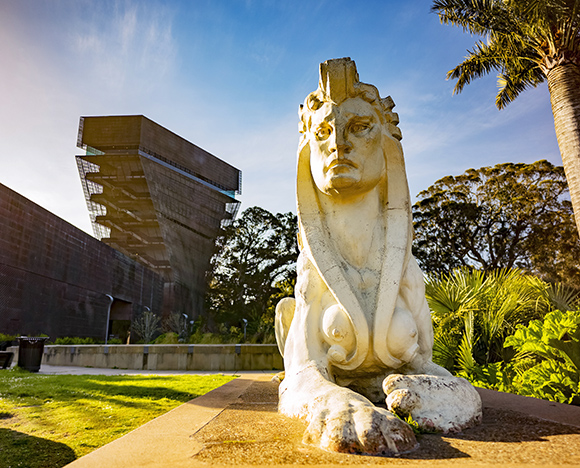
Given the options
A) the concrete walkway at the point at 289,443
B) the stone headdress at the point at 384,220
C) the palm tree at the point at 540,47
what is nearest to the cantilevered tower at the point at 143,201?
the palm tree at the point at 540,47

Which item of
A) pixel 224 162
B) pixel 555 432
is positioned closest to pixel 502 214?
pixel 555 432

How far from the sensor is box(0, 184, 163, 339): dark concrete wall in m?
14.1

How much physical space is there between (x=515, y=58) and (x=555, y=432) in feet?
30.6

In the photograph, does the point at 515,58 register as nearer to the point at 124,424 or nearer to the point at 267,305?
the point at 124,424

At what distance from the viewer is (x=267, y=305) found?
91.7ft

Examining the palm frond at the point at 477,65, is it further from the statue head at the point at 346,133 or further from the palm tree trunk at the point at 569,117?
the statue head at the point at 346,133

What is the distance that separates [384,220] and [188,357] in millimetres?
7863

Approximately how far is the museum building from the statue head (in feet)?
46.5

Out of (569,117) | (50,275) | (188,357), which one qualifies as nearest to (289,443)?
(569,117)

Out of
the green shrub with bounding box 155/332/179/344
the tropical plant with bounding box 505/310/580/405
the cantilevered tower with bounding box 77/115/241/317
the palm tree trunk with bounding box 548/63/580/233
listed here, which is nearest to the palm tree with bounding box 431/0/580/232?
the palm tree trunk with bounding box 548/63/580/233

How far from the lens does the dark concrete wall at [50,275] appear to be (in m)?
14.1

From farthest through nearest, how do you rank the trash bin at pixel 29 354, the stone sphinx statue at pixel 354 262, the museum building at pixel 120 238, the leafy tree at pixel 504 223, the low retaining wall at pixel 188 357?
the leafy tree at pixel 504 223 < the museum building at pixel 120 238 < the low retaining wall at pixel 188 357 < the trash bin at pixel 29 354 < the stone sphinx statue at pixel 354 262

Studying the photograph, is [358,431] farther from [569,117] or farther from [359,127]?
[569,117]

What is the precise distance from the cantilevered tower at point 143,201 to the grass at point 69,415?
2643 centimetres
